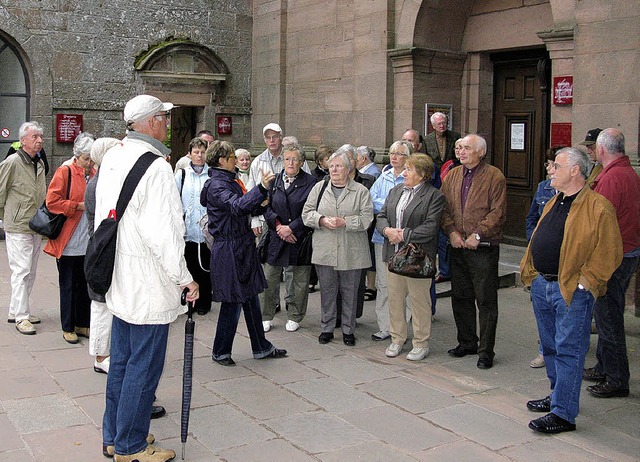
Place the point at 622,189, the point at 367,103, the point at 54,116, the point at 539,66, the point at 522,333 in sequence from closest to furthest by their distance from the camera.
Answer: the point at 622,189 → the point at 522,333 → the point at 539,66 → the point at 367,103 → the point at 54,116

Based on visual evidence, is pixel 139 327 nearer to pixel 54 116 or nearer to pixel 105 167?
pixel 105 167

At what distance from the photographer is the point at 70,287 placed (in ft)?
23.8

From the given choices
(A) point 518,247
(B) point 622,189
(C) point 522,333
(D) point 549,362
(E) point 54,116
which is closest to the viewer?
(D) point 549,362

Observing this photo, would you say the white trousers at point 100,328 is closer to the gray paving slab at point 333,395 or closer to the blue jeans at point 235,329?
the blue jeans at point 235,329

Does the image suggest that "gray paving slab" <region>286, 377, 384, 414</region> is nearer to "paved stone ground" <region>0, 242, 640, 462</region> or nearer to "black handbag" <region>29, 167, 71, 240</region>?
"paved stone ground" <region>0, 242, 640, 462</region>

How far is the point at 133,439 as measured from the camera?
14.7ft

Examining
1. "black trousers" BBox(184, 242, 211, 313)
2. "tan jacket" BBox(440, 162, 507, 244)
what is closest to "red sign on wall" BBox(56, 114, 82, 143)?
"black trousers" BBox(184, 242, 211, 313)

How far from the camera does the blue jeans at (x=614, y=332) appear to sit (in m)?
5.91

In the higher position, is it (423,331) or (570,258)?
(570,258)

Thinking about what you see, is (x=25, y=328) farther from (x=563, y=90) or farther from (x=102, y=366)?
(x=563, y=90)

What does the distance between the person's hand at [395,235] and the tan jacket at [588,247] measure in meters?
1.80

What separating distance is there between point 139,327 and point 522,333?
450 centimetres

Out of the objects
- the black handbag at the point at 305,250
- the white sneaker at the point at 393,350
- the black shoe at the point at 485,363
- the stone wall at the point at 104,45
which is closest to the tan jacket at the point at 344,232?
the black handbag at the point at 305,250

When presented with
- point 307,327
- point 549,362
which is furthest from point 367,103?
point 549,362
